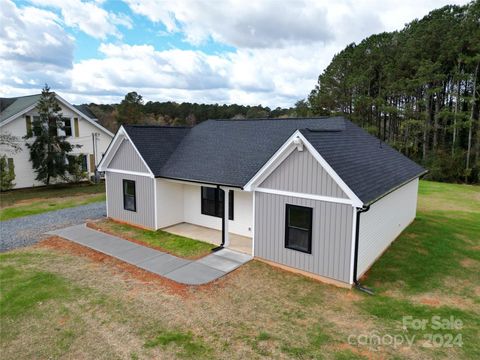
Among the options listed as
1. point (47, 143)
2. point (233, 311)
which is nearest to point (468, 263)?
point (233, 311)

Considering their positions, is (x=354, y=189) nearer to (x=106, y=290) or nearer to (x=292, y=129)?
(x=292, y=129)

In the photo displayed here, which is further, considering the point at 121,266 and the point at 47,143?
the point at 47,143

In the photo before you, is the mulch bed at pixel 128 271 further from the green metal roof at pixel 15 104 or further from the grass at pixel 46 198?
the green metal roof at pixel 15 104

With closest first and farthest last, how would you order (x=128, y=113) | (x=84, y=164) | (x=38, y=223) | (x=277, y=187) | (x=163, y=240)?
(x=277, y=187)
(x=163, y=240)
(x=38, y=223)
(x=84, y=164)
(x=128, y=113)

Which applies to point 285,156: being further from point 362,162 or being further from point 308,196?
point 362,162

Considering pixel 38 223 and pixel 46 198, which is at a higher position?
pixel 46 198

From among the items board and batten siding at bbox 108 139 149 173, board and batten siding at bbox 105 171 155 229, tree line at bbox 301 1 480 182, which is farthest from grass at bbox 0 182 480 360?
tree line at bbox 301 1 480 182

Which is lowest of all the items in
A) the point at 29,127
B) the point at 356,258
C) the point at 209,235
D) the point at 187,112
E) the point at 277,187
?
the point at 209,235
